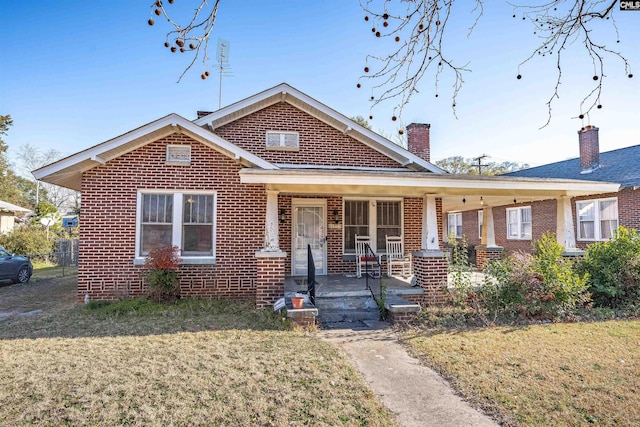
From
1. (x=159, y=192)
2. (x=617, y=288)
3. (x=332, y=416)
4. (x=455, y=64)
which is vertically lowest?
(x=332, y=416)

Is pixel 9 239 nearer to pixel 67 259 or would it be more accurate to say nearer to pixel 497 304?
pixel 67 259

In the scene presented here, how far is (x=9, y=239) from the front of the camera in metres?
18.2

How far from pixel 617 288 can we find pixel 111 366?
9838mm

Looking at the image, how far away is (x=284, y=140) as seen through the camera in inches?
418

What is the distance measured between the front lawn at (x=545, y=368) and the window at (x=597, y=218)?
31.8 ft

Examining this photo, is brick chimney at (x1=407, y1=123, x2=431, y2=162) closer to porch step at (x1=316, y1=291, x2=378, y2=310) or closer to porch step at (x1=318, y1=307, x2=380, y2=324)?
porch step at (x1=316, y1=291, x2=378, y2=310)

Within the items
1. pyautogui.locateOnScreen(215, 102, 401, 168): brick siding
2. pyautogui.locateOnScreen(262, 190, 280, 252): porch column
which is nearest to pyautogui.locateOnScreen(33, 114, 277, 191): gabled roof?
pyautogui.locateOnScreen(262, 190, 280, 252): porch column

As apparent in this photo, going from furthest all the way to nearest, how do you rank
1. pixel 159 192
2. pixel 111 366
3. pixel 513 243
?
pixel 513 243 < pixel 159 192 < pixel 111 366

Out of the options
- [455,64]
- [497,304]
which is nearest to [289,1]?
[455,64]

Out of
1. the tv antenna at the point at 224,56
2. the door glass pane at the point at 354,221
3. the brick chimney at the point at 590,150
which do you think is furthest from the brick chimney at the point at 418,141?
the brick chimney at the point at 590,150

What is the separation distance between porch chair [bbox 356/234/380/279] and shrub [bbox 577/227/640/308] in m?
4.99

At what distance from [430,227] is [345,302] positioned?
260 cm

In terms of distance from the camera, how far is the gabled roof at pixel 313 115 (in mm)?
10188

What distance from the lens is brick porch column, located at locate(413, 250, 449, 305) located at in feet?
26.2
